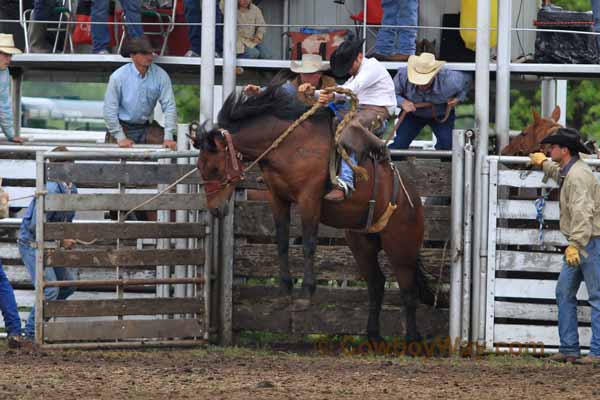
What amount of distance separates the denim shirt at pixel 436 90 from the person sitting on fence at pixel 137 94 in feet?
8.03

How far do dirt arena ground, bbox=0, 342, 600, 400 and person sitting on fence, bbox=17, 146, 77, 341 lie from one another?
751 millimetres

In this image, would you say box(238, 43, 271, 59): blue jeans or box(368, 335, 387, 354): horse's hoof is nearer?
box(368, 335, 387, 354): horse's hoof

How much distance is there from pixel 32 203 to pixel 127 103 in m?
1.97

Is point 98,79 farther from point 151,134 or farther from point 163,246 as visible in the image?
point 163,246

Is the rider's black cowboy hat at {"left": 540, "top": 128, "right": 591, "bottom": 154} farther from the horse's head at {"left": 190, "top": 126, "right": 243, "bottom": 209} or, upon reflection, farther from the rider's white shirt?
the horse's head at {"left": 190, "top": 126, "right": 243, "bottom": 209}

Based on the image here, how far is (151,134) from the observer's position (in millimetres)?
14844

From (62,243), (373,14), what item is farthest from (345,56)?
(62,243)

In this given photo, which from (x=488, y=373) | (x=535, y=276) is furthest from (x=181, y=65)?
(x=488, y=373)

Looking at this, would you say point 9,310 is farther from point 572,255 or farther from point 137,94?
point 572,255

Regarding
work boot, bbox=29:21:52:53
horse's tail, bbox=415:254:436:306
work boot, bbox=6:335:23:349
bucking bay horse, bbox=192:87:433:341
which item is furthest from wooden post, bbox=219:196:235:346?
work boot, bbox=29:21:52:53

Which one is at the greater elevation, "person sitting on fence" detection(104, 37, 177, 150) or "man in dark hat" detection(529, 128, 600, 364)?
"person sitting on fence" detection(104, 37, 177, 150)

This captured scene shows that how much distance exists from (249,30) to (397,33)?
1.74m

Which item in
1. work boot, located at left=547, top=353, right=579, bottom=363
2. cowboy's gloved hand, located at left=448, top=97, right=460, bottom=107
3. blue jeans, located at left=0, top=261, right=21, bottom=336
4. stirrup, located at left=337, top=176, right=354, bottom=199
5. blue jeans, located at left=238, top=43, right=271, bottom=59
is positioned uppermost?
blue jeans, located at left=238, top=43, right=271, bottom=59

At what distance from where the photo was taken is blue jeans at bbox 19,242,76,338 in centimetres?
1272
